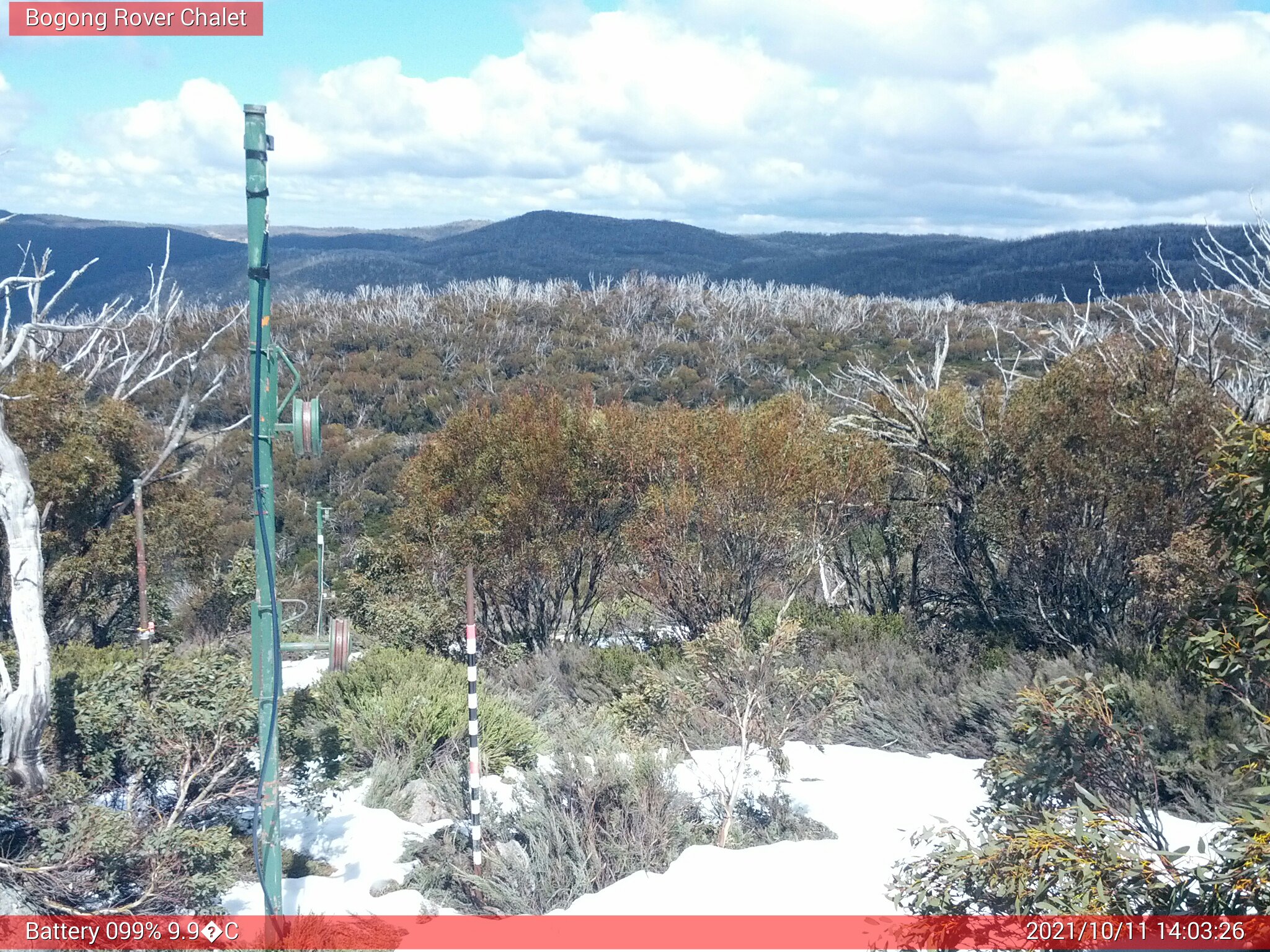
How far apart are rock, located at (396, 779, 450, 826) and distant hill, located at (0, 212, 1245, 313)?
5227 centimetres

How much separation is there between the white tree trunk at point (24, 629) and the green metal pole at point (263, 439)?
1486 millimetres

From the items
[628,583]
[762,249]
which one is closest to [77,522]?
[628,583]

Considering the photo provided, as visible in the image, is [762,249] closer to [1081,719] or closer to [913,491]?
[913,491]

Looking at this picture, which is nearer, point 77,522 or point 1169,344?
point 1169,344

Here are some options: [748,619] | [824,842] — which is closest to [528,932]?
[824,842]

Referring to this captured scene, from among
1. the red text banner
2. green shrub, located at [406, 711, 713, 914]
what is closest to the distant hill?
green shrub, located at [406, 711, 713, 914]

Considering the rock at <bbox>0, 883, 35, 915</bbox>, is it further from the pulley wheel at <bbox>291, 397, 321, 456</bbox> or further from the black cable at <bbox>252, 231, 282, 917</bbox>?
the pulley wheel at <bbox>291, 397, 321, 456</bbox>

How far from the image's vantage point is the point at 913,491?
12.6m

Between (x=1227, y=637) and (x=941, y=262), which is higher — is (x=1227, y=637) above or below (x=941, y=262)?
below

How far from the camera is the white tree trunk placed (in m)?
5.00

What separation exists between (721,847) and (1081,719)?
106 inches

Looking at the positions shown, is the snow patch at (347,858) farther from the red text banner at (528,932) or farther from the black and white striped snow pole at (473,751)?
the black and white striped snow pole at (473,751)

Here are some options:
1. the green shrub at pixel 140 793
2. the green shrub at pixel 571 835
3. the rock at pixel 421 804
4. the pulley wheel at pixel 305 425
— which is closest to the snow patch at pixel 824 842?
the green shrub at pixel 571 835

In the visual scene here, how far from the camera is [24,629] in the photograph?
512 centimetres
